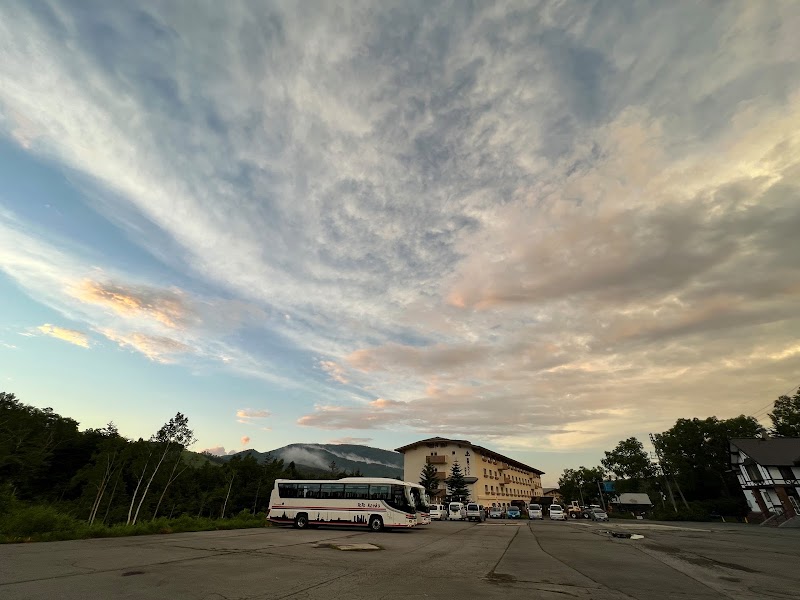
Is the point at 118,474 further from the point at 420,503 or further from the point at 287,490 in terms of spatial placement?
the point at 420,503

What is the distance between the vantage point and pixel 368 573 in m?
10.4

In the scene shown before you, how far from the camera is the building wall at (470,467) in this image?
84.1m

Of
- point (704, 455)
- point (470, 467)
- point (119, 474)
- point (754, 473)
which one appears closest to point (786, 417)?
point (704, 455)

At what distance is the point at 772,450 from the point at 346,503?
2400 inches

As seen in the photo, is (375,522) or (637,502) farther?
(637,502)

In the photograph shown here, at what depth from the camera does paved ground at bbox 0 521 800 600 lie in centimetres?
815

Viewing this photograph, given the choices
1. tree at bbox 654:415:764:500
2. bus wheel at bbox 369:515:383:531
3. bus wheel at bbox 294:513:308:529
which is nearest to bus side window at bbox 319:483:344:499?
bus wheel at bbox 294:513:308:529

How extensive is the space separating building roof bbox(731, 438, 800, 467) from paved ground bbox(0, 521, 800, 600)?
4693 centimetres

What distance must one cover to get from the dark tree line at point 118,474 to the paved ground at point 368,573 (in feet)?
125

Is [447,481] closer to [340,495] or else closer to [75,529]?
[340,495]

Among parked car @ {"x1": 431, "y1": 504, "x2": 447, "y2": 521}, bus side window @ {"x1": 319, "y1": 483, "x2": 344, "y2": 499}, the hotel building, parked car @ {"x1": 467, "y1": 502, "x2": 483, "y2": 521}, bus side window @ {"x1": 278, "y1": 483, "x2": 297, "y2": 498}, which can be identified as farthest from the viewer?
the hotel building

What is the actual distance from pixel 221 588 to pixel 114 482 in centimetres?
5718

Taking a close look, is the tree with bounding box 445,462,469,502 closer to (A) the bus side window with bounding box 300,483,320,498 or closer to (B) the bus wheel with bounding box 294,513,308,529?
(B) the bus wheel with bounding box 294,513,308,529

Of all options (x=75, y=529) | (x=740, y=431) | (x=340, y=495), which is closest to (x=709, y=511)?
(x=740, y=431)
